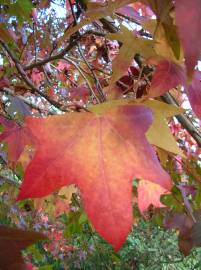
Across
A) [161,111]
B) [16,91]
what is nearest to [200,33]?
[161,111]

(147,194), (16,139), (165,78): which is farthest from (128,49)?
(16,139)

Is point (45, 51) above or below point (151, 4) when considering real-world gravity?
above

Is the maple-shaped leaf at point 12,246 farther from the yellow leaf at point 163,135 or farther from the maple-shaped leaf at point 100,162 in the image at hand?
the yellow leaf at point 163,135

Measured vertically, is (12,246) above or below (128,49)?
below

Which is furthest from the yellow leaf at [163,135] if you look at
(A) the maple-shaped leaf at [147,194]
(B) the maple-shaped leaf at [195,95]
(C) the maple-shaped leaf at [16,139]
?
(C) the maple-shaped leaf at [16,139]

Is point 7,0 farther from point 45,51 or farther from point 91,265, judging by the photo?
point 91,265

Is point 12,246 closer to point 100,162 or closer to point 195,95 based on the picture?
point 100,162

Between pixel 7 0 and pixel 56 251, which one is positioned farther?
pixel 56 251

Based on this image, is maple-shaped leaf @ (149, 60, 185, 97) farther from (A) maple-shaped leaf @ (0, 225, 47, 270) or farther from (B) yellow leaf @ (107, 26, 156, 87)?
(A) maple-shaped leaf @ (0, 225, 47, 270)
